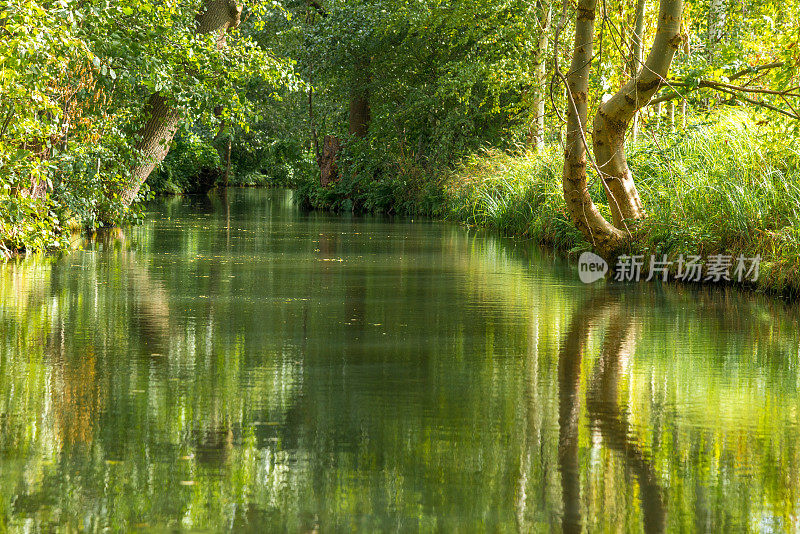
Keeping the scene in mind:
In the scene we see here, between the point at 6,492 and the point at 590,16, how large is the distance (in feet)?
32.6

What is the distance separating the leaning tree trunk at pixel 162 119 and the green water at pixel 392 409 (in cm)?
945

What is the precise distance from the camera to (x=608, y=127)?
39.5 feet

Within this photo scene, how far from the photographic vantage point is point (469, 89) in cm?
2634

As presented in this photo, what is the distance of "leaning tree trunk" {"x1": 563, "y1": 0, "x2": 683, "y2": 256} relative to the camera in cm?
1138

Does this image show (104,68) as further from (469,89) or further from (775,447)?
(469,89)

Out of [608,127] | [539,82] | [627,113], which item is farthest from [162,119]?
[627,113]

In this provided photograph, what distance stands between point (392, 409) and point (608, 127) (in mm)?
7599

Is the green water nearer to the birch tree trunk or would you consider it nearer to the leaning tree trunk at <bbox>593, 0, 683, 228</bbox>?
the leaning tree trunk at <bbox>593, 0, 683, 228</bbox>

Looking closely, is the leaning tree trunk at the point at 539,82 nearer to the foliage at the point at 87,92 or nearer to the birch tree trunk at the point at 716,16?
the birch tree trunk at the point at 716,16

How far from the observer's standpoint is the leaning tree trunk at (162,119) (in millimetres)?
19688

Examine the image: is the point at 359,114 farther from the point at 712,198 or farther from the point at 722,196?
the point at 722,196

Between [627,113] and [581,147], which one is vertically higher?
[627,113]

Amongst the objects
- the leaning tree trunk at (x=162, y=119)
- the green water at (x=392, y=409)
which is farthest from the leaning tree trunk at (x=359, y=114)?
the green water at (x=392, y=409)

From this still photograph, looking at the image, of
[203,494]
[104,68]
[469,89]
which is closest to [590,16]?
[104,68]
